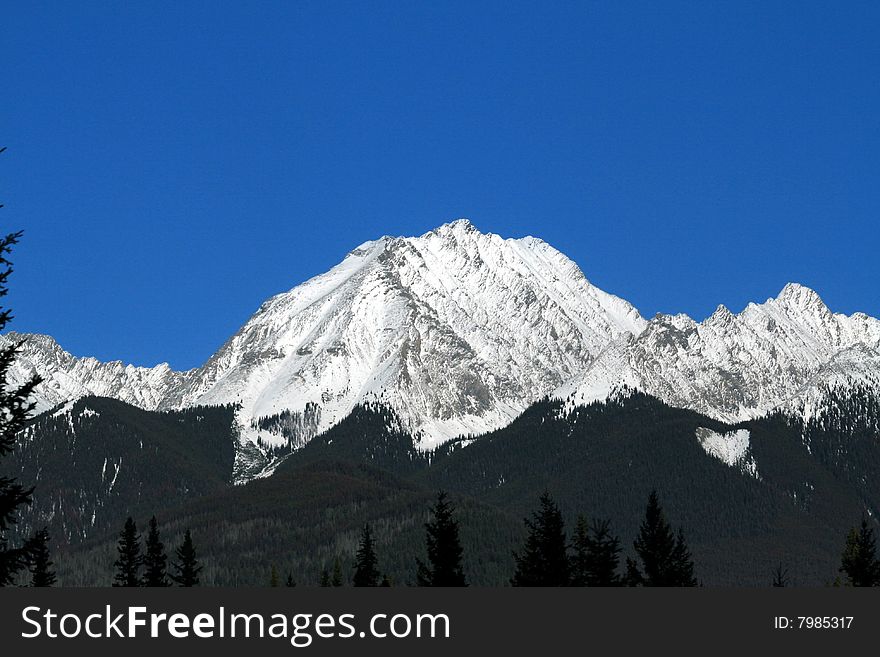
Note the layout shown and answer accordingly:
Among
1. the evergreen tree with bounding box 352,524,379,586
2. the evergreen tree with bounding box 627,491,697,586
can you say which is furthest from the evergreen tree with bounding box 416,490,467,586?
the evergreen tree with bounding box 352,524,379,586

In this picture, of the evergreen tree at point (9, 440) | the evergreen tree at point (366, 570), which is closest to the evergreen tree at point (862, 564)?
the evergreen tree at point (366, 570)

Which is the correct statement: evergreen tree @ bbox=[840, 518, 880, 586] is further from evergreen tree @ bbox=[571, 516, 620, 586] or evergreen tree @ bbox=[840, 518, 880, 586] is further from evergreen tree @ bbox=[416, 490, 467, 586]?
evergreen tree @ bbox=[416, 490, 467, 586]

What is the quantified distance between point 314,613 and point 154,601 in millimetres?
3969

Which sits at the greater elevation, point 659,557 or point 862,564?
point 659,557

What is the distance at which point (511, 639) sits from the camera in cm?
4319

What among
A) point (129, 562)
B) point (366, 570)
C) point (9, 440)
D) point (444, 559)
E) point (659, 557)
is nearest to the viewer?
point (9, 440)

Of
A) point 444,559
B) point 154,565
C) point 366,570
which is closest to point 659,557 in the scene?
point 444,559

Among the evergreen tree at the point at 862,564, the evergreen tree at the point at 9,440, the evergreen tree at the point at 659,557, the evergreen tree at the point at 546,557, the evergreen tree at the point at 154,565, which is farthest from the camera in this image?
the evergreen tree at the point at 154,565

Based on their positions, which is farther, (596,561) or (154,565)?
(154,565)

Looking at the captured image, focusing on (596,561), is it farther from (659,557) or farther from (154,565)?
(154,565)

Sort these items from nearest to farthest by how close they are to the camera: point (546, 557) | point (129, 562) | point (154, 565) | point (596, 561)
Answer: point (546, 557)
point (596, 561)
point (154, 565)
point (129, 562)

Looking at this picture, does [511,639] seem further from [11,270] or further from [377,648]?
[11,270]

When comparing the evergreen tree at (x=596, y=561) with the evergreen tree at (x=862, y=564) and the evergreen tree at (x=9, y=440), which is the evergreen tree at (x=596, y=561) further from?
the evergreen tree at (x=9, y=440)

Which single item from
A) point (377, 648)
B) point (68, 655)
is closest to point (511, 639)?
point (377, 648)
